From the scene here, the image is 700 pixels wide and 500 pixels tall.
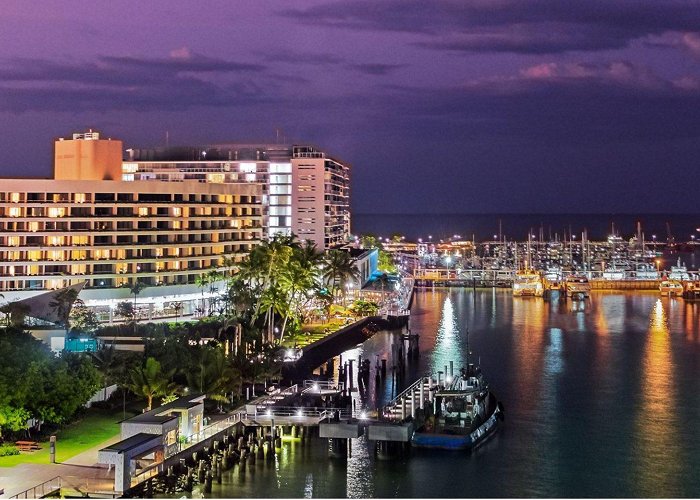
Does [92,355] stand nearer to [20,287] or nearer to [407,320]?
[20,287]

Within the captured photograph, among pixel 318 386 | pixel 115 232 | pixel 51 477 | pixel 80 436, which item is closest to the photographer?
pixel 51 477

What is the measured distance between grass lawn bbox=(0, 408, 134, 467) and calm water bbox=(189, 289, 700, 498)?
5.53 m

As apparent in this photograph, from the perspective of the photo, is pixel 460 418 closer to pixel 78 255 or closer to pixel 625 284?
pixel 78 255

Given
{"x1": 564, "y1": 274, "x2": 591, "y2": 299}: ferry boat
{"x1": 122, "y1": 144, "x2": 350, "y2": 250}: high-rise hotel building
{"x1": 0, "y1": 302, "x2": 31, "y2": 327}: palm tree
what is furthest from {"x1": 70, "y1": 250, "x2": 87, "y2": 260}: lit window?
{"x1": 564, "y1": 274, "x2": 591, "y2": 299}: ferry boat

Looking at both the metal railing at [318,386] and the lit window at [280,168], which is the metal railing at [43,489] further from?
the lit window at [280,168]

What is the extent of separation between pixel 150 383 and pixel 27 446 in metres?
7.76

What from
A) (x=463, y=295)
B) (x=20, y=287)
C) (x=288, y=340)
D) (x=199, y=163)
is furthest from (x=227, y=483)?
(x=463, y=295)

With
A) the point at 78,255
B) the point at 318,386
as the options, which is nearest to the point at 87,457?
the point at 318,386

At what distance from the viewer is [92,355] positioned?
48.4 metres

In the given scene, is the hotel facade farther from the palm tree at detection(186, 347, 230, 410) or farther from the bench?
the bench

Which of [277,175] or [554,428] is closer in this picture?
[554,428]

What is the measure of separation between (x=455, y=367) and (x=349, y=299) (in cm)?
3419

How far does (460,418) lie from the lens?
46625 millimetres

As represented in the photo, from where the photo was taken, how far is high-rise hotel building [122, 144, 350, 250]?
120000 mm
